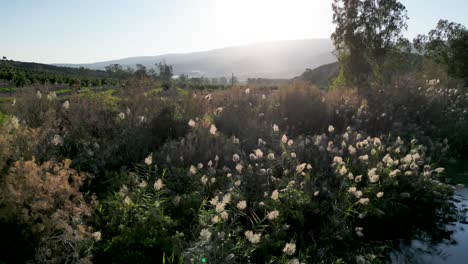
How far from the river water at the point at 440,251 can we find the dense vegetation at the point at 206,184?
8.0 inches

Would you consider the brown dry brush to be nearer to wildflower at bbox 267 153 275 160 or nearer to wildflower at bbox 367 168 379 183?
wildflower at bbox 267 153 275 160

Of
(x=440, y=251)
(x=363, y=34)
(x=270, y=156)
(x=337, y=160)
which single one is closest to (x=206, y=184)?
(x=270, y=156)

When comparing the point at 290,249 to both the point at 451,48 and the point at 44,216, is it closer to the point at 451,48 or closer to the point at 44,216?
the point at 44,216

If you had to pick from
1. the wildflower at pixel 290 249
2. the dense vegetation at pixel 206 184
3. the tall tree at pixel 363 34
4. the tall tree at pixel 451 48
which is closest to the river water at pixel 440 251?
the dense vegetation at pixel 206 184

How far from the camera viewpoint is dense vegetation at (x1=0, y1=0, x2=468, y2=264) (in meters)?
3.99

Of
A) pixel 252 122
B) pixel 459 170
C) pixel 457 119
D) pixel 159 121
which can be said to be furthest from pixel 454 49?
pixel 159 121

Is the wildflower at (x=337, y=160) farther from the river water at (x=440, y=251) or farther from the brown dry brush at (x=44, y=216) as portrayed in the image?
the brown dry brush at (x=44, y=216)

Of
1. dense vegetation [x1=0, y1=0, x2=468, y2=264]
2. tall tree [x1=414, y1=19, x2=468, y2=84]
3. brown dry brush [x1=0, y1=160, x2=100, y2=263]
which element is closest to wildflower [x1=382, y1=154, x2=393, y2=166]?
dense vegetation [x1=0, y1=0, x2=468, y2=264]

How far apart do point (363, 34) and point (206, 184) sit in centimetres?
1580

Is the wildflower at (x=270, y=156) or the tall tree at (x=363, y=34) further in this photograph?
the tall tree at (x=363, y=34)

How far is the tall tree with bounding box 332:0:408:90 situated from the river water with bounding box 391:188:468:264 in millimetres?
13290

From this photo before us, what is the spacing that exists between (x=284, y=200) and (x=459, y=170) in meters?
6.28

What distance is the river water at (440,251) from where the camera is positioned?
5.32 m

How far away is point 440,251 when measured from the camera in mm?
5590
